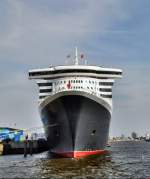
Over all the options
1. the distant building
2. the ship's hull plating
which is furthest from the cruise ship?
the distant building

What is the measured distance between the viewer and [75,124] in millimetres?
51719

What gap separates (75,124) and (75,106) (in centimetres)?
217

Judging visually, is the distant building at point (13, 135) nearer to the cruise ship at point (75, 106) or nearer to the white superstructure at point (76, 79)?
the white superstructure at point (76, 79)

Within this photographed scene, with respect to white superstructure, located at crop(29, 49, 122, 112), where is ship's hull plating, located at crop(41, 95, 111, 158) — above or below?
below

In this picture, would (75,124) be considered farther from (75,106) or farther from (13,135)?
(13,135)

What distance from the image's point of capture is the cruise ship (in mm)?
52156

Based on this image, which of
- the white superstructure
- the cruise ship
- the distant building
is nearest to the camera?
the cruise ship

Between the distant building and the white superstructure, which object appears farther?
the distant building

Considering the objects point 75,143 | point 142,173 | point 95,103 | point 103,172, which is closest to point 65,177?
point 103,172

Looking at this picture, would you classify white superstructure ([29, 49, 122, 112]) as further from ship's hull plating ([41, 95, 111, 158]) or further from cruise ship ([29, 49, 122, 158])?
ship's hull plating ([41, 95, 111, 158])

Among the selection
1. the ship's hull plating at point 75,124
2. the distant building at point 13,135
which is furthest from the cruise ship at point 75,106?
the distant building at point 13,135

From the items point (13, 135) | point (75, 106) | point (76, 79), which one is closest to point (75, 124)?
point (75, 106)

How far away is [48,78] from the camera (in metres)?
62.7

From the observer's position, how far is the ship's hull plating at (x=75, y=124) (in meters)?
51.9
